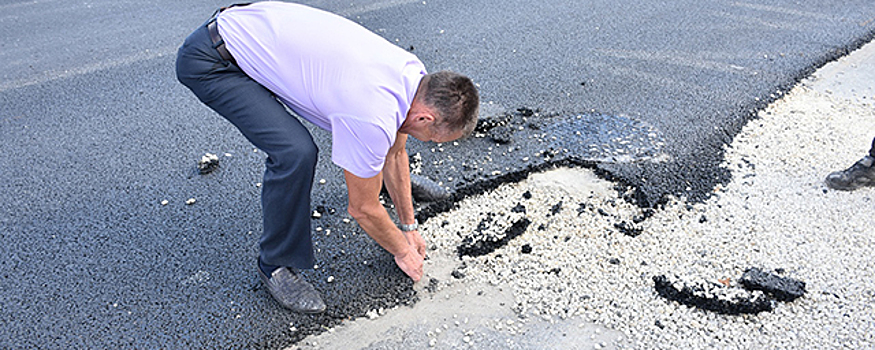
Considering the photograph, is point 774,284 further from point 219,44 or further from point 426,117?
point 219,44

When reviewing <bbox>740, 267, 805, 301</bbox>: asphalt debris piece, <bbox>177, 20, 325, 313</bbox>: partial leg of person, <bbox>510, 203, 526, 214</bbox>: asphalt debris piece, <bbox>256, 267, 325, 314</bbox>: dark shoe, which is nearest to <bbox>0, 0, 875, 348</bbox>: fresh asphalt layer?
<bbox>256, 267, 325, 314</bbox>: dark shoe

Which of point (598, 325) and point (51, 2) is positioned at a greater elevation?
point (598, 325)

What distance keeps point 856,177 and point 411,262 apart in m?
2.54

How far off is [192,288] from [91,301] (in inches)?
17.2

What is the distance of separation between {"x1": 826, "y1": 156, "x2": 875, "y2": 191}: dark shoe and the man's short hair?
8.00 ft

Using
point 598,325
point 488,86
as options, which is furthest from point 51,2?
point 598,325

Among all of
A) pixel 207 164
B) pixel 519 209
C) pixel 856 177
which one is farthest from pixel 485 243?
pixel 856 177

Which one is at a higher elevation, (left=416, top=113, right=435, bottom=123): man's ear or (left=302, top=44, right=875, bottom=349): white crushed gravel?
(left=416, top=113, right=435, bottom=123): man's ear

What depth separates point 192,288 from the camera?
280cm

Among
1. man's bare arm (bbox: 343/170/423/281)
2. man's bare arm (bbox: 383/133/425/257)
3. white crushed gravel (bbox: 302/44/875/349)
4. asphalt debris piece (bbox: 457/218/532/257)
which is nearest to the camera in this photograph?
man's bare arm (bbox: 343/170/423/281)

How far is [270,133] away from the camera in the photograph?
7.76 feet

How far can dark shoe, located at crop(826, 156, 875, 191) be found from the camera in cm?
334

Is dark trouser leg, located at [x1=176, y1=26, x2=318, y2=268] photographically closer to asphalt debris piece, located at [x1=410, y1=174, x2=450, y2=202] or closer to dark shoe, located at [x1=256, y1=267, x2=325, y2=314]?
dark shoe, located at [x1=256, y1=267, x2=325, y2=314]

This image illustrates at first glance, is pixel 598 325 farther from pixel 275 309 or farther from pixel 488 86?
pixel 488 86
